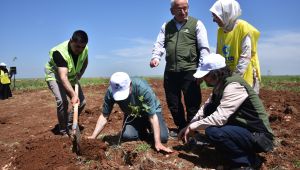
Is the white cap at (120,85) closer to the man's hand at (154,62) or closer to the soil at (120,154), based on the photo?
the soil at (120,154)

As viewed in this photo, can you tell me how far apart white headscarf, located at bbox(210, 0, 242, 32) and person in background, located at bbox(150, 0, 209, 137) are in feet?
1.97

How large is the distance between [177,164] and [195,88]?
49.2 inches

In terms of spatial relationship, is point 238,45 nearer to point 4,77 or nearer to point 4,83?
point 4,83

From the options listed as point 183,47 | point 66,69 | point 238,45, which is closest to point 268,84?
point 183,47

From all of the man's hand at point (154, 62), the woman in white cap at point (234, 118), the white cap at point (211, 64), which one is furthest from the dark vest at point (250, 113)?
the man's hand at point (154, 62)

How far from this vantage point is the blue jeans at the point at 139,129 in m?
4.55

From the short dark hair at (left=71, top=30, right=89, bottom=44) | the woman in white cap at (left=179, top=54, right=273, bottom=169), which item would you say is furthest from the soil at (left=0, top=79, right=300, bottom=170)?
the short dark hair at (left=71, top=30, right=89, bottom=44)

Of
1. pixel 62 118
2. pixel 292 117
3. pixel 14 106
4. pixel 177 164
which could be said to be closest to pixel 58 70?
pixel 62 118

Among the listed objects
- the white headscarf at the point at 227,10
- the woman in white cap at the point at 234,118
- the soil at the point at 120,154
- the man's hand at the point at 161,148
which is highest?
the white headscarf at the point at 227,10

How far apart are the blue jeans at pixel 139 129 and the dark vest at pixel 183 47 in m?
0.71

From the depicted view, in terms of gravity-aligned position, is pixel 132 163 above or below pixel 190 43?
below

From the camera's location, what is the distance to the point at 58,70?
4984mm

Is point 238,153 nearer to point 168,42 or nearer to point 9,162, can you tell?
point 168,42

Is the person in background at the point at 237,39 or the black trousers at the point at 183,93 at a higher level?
the person in background at the point at 237,39
